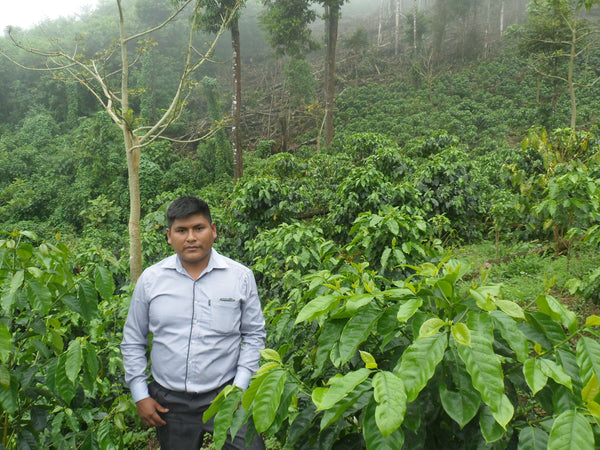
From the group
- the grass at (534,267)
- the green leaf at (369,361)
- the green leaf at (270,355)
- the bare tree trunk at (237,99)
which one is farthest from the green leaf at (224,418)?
the bare tree trunk at (237,99)

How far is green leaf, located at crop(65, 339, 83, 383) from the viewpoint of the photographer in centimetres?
119

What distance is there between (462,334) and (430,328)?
58 millimetres

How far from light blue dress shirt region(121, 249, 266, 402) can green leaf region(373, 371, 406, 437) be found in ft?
3.14

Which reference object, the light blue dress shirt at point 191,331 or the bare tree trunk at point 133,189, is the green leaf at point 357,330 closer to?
the light blue dress shirt at point 191,331

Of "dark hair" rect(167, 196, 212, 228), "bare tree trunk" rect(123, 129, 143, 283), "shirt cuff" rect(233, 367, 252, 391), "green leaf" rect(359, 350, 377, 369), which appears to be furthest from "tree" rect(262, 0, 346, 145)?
"green leaf" rect(359, 350, 377, 369)

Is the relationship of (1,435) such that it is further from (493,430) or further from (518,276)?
(518,276)

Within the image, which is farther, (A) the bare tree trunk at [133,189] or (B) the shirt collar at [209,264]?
(A) the bare tree trunk at [133,189]

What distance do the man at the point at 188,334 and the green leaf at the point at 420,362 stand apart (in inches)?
38.4

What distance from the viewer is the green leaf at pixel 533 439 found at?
74 cm

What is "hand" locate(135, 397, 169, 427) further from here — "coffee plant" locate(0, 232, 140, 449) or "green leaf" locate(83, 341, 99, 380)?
"green leaf" locate(83, 341, 99, 380)

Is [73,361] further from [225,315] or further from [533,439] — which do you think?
[533,439]

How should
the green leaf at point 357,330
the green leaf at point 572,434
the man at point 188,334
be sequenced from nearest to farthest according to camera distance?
the green leaf at point 572,434 < the green leaf at point 357,330 < the man at point 188,334

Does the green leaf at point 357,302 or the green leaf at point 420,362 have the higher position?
the green leaf at point 357,302

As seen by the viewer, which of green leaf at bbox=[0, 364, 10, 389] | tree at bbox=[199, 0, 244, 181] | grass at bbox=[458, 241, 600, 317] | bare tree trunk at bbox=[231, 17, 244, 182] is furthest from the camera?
bare tree trunk at bbox=[231, 17, 244, 182]
